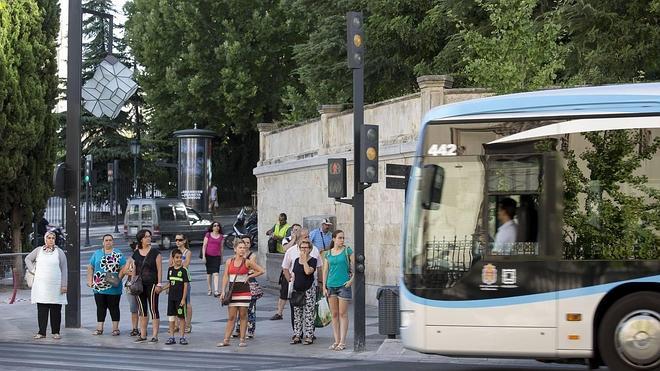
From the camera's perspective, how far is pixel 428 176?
12.3m

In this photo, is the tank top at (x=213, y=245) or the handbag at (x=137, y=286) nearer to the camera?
the handbag at (x=137, y=286)

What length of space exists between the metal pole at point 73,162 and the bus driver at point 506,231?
960 cm

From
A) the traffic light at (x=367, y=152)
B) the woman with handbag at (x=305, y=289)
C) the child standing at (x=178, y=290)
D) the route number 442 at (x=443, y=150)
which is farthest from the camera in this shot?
the child standing at (x=178, y=290)

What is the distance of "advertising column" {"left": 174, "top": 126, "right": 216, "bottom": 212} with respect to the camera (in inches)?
1977

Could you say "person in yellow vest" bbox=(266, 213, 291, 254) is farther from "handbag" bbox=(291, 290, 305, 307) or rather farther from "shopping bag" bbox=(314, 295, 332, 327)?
"handbag" bbox=(291, 290, 305, 307)

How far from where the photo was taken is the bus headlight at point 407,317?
480 inches

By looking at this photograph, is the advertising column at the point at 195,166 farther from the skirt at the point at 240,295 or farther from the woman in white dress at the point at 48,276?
the skirt at the point at 240,295

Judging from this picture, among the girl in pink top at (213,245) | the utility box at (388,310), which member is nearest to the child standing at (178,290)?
the utility box at (388,310)

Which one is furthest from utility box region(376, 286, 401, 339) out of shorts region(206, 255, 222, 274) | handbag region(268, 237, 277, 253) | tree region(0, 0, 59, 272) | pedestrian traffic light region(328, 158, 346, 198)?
tree region(0, 0, 59, 272)

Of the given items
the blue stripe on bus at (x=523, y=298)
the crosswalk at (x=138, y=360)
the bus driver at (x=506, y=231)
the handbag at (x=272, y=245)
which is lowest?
the crosswalk at (x=138, y=360)

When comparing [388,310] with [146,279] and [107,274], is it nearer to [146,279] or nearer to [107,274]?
[146,279]

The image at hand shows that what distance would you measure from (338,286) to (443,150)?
4282mm

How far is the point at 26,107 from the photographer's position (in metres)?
26.3

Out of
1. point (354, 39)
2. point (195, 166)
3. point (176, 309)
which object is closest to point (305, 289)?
point (176, 309)
